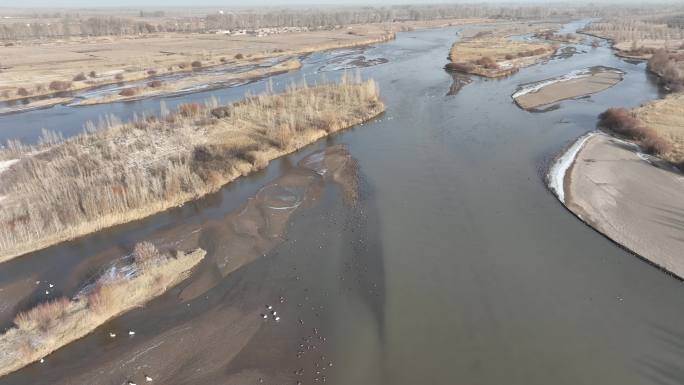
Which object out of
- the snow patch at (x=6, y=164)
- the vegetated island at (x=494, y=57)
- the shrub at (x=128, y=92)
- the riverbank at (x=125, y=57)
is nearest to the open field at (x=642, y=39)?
the vegetated island at (x=494, y=57)

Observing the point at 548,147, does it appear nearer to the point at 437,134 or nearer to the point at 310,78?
the point at 437,134

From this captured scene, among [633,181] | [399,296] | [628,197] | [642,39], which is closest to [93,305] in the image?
[399,296]

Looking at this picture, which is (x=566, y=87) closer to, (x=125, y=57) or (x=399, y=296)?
(x=399, y=296)

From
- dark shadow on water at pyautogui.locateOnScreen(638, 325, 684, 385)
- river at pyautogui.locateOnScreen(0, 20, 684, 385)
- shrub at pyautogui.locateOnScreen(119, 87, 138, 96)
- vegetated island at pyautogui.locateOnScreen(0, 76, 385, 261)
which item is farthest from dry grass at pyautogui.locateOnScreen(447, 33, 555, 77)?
dark shadow on water at pyautogui.locateOnScreen(638, 325, 684, 385)

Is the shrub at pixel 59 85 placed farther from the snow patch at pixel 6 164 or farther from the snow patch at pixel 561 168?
the snow patch at pixel 561 168

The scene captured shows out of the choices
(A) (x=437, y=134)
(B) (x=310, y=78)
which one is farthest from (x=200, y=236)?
(B) (x=310, y=78)

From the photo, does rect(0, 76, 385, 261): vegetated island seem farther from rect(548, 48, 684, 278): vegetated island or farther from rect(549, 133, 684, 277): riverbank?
rect(549, 133, 684, 277): riverbank
